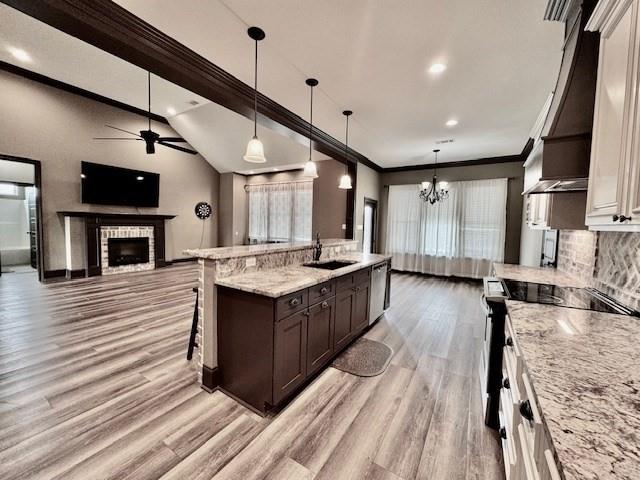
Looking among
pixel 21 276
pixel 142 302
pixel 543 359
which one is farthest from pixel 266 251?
pixel 21 276

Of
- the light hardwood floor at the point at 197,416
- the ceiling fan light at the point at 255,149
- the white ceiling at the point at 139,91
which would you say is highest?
the white ceiling at the point at 139,91

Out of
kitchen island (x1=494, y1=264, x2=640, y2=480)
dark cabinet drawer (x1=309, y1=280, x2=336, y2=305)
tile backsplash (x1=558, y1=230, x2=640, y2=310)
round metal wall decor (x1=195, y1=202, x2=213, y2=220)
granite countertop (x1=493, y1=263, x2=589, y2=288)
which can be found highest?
round metal wall decor (x1=195, y1=202, x2=213, y2=220)

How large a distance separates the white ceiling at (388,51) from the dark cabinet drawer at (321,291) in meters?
2.18

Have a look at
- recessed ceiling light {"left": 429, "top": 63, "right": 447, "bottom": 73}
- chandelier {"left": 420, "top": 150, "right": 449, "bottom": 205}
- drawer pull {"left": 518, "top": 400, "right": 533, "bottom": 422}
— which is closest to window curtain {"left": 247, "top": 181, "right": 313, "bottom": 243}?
chandelier {"left": 420, "top": 150, "right": 449, "bottom": 205}

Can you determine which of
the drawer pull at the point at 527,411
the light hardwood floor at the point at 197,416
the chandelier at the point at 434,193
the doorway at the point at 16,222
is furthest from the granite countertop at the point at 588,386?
the doorway at the point at 16,222

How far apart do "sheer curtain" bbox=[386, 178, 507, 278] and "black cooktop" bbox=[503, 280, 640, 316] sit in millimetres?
4375

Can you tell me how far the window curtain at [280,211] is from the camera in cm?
759

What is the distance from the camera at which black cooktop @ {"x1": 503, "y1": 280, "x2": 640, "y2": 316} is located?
1661 mm

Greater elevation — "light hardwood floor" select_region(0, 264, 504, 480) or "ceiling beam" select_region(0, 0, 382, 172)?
"ceiling beam" select_region(0, 0, 382, 172)

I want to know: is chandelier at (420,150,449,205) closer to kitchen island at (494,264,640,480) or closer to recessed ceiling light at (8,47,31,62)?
kitchen island at (494,264,640,480)

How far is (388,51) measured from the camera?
2.46 metres

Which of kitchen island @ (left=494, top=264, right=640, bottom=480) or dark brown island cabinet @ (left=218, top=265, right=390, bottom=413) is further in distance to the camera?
dark brown island cabinet @ (left=218, top=265, right=390, bottom=413)

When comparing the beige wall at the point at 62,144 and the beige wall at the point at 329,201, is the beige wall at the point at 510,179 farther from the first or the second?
the beige wall at the point at 62,144

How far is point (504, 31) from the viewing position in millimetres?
2158
